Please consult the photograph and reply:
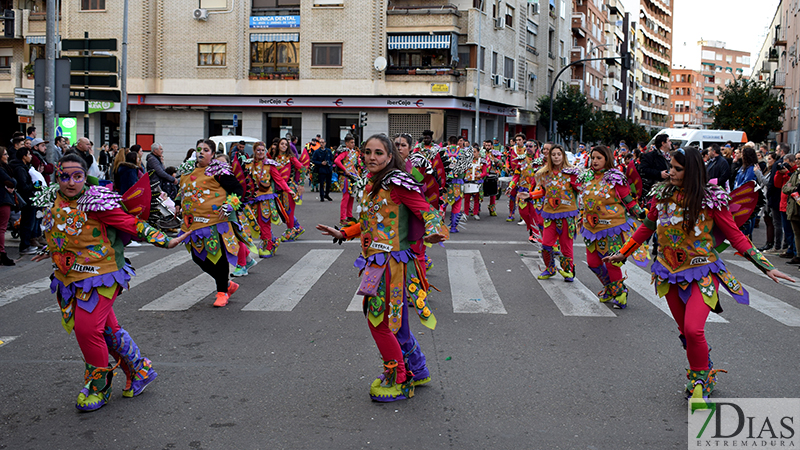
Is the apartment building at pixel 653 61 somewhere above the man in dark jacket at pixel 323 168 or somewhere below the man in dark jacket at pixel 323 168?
above

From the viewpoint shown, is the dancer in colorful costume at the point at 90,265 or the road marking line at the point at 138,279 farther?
the road marking line at the point at 138,279

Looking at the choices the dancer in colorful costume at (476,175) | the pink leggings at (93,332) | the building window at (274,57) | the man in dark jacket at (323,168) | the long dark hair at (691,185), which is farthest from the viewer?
the building window at (274,57)

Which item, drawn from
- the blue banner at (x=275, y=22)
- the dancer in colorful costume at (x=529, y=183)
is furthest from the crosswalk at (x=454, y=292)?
the blue banner at (x=275, y=22)

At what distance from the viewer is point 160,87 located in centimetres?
4112

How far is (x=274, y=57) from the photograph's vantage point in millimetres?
40625

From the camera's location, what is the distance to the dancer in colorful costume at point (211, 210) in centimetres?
834

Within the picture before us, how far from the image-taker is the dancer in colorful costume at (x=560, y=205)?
9984 millimetres

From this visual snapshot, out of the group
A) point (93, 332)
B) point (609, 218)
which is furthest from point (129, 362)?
point (609, 218)

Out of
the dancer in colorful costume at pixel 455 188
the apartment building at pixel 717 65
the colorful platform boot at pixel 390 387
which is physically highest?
the apartment building at pixel 717 65

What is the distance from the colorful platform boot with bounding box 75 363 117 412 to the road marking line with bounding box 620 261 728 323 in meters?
5.42

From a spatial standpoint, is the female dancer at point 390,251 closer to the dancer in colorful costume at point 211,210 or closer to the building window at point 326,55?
the dancer in colorful costume at point 211,210

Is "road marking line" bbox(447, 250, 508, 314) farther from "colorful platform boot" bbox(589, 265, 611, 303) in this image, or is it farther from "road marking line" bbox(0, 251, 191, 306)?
"road marking line" bbox(0, 251, 191, 306)

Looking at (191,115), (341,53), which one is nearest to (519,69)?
(341,53)

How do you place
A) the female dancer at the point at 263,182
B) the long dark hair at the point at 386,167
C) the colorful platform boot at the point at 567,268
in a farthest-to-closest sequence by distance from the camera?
1. the female dancer at the point at 263,182
2. the colorful platform boot at the point at 567,268
3. the long dark hair at the point at 386,167
